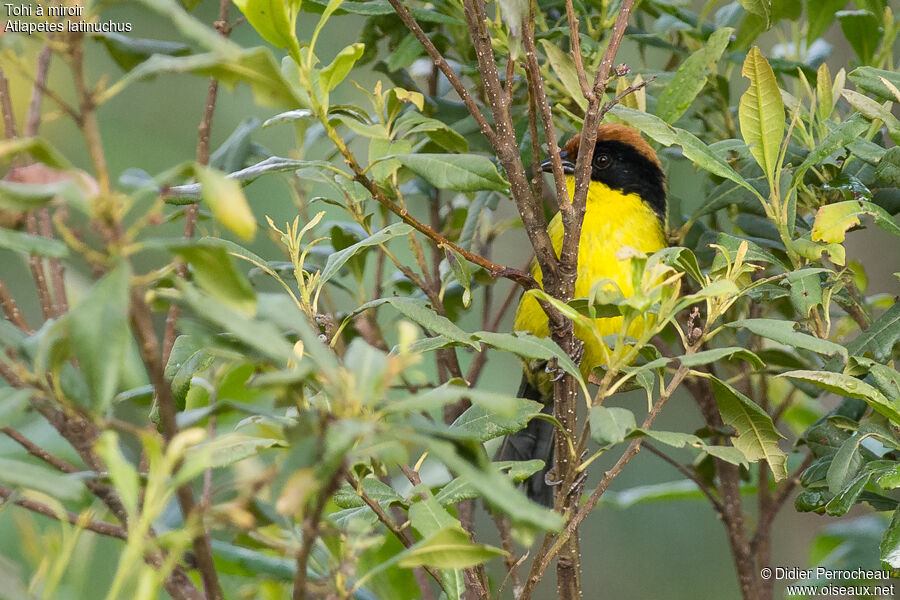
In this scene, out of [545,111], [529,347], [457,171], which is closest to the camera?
[529,347]

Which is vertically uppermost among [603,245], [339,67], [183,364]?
[339,67]

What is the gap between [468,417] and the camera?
69.1 inches

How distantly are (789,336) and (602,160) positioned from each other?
8.09 feet

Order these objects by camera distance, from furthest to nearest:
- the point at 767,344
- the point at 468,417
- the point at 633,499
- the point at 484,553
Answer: the point at 767,344, the point at 633,499, the point at 468,417, the point at 484,553

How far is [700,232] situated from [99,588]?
2233mm

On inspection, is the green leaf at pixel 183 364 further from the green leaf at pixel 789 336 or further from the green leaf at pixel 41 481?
the green leaf at pixel 789 336

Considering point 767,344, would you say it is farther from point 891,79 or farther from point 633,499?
point 891,79

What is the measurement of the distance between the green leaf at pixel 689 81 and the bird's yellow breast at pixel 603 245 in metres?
0.93

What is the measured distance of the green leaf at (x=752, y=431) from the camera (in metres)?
1.79

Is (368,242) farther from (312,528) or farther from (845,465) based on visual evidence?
(845,465)

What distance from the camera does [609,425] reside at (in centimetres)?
131

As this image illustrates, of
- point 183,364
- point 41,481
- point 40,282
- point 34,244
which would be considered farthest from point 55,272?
point 41,481

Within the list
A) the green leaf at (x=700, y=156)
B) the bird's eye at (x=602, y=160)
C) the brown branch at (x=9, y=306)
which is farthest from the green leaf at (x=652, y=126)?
the bird's eye at (x=602, y=160)

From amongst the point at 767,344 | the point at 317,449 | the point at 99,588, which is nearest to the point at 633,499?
the point at 767,344
